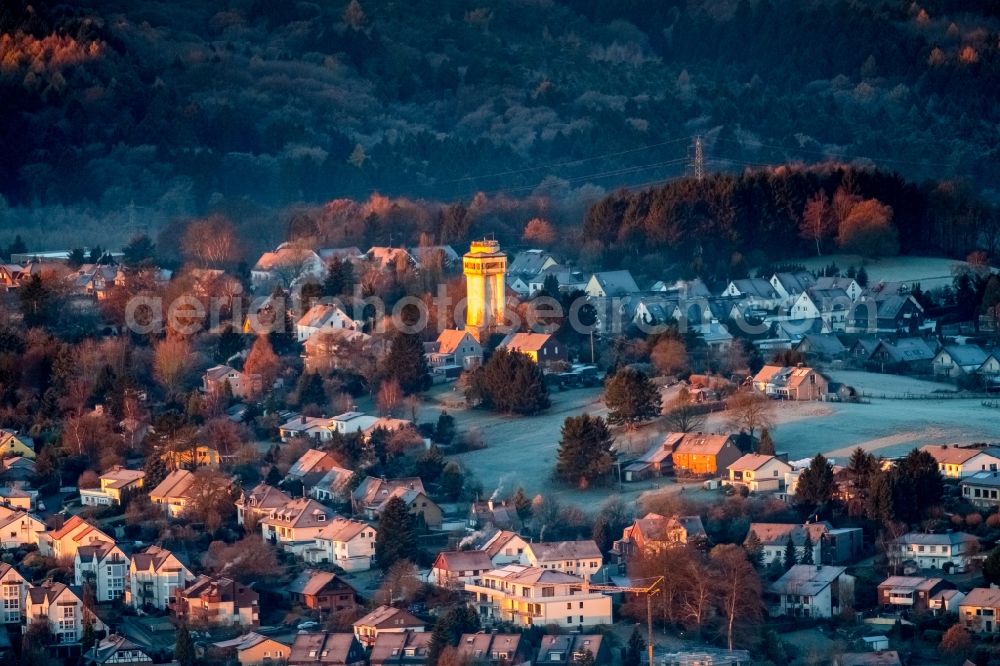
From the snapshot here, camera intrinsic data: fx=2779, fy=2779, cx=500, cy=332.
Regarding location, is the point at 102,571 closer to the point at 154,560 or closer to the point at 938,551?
the point at 154,560

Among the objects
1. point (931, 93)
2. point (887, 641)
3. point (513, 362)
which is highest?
point (931, 93)

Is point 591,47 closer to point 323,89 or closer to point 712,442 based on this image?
point 323,89

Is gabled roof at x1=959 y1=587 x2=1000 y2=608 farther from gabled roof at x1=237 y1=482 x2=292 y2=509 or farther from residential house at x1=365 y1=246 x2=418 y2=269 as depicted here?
residential house at x1=365 y1=246 x2=418 y2=269

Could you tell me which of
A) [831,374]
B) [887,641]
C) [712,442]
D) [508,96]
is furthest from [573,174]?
[887,641]

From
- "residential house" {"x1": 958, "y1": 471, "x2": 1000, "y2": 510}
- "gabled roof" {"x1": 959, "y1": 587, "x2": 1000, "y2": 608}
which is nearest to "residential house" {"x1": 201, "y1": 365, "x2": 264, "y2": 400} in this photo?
"residential house" {"x1": 958, "y1": 471, "x2": 1000, "y2": 510}

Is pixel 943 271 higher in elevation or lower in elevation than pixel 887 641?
higher

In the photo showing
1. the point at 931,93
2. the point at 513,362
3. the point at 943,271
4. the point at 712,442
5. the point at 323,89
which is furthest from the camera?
the point at 323,89

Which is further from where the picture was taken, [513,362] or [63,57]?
[63,57]

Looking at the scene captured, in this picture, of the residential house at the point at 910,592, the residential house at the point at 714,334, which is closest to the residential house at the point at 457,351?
the residential house at the point at 714,334
